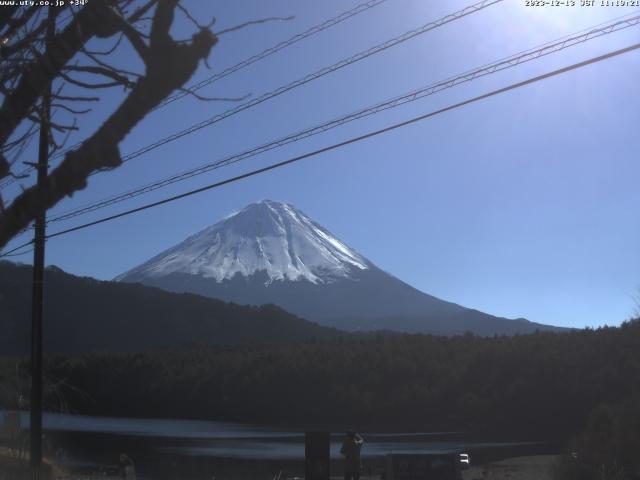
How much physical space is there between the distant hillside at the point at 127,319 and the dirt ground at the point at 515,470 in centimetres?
5255

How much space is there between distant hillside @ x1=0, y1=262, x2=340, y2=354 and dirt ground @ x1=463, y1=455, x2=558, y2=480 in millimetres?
52552

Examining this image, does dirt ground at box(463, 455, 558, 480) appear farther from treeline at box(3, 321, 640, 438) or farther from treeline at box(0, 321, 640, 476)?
treeline at box(3, 321, 640, 438)

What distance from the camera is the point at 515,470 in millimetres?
30156

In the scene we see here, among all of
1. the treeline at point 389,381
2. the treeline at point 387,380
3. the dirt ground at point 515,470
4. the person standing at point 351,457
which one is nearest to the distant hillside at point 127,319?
the treeline at point 387,380

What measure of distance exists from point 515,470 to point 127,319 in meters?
83.6

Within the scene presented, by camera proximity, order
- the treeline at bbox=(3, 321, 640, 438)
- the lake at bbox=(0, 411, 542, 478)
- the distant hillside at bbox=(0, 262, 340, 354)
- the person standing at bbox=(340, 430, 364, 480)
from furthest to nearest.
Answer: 1. the distant hillside at bbox=(0, 262, 340, 354)
2. the treeline at bbox=(3, 321, 640, 438)
3. the lake at bbox=(0, 411, 542, 478)
4. the person standing at bbox=(340, 430, 364, 480)

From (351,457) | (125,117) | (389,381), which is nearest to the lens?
(125,117)

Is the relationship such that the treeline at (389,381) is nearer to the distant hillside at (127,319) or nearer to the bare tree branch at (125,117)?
the distant hillside at (127,319)

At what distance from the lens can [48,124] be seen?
23.4 ft

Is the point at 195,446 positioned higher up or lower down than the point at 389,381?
lower down

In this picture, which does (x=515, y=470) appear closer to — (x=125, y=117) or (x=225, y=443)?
(x=225, y=443)

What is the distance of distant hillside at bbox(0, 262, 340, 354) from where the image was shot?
81.2m

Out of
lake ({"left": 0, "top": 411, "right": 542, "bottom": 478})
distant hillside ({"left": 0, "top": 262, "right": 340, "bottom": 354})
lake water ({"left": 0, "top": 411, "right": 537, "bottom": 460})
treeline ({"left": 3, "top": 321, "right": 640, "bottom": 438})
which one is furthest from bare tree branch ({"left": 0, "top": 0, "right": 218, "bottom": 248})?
distant hillside ({"left": 0, "top": 262, "right": 340, "bottom": 354})

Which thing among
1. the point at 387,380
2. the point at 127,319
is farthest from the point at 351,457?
the point at 127,319
